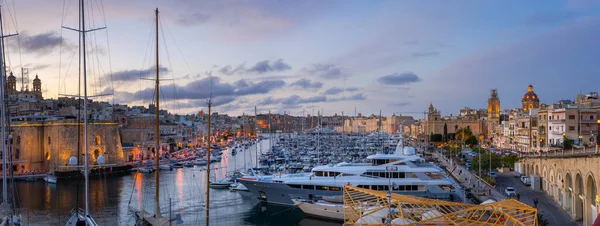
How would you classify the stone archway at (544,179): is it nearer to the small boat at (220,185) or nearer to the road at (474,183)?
the road at (474,183)

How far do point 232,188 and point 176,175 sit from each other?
10.4m

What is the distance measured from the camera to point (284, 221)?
2208 cm

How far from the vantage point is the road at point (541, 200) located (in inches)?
714

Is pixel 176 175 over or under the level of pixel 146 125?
under

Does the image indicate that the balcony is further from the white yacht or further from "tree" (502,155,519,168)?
the white yacht

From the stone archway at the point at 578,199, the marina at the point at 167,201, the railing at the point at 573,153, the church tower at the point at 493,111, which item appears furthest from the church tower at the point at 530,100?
the stone archway at the point at 578,199

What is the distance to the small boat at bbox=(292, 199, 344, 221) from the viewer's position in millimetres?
21375

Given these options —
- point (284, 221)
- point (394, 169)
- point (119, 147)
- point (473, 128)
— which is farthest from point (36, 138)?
point (473, 128)

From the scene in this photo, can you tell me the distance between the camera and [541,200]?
22.3 m

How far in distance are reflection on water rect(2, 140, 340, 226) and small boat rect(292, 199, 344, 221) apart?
0.43 m

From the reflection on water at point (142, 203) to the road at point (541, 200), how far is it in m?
8.71

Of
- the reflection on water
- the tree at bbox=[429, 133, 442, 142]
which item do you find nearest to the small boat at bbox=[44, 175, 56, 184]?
the reflection on water

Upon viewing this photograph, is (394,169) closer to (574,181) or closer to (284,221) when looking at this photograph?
(284,221)

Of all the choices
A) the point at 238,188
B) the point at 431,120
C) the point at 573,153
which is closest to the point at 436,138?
the point at 431,120
